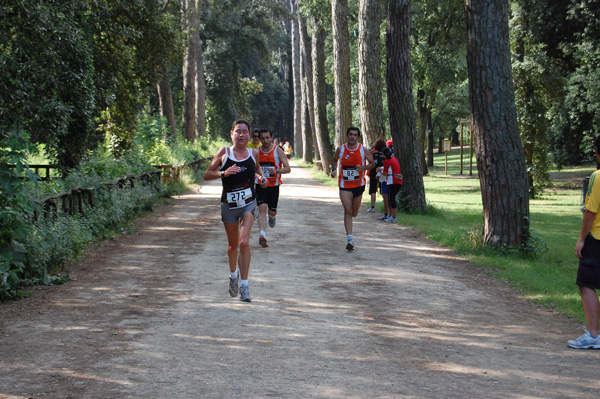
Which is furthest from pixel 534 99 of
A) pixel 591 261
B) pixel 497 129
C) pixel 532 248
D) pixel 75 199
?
pixel 591 261

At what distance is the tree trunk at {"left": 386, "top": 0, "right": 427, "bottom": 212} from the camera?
18094 millimetres

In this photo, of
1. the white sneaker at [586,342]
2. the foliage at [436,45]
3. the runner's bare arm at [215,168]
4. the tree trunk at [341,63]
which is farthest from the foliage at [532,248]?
the foliage at [436,45]

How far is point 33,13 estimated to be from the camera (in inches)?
450

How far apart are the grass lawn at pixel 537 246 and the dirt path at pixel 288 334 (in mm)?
394

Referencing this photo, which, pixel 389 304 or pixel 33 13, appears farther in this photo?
pixel 33 13

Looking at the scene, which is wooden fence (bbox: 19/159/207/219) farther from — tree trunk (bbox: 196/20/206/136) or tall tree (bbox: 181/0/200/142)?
tree trunk (bbox: 196/20/206/136)

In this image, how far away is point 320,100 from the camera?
36875 mm

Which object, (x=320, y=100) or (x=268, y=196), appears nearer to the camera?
(x=268, y=196)

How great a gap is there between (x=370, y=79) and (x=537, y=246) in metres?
13.0

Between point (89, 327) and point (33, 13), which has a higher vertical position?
point (33, 13)

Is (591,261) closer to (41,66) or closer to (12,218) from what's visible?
(12,218)

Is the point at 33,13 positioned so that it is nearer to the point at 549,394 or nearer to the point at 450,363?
the point at 450,363

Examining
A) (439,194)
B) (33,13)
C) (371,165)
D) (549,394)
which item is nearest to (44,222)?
(33,13)

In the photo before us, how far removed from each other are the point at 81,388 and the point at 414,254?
7842 mm
